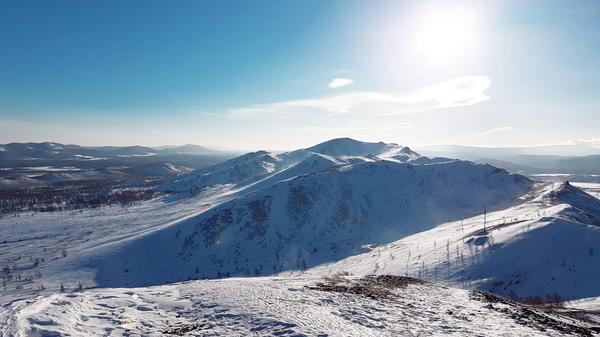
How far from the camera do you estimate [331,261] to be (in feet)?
351

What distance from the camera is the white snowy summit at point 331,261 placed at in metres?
19.7

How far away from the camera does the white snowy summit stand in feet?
64.5

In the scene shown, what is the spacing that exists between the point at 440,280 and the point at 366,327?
58139mm

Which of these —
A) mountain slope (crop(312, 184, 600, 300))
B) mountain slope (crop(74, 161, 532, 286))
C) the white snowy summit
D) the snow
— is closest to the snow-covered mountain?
mountain slope (crop(74, 161, 532, 286))

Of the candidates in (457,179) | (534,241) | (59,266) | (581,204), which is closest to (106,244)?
(59,266)

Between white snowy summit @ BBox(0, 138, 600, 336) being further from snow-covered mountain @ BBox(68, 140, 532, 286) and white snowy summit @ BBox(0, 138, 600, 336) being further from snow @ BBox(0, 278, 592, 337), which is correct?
snow-covered mountain @ BBox(68, 140, 532, 286)

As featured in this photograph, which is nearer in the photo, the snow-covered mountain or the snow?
the snow

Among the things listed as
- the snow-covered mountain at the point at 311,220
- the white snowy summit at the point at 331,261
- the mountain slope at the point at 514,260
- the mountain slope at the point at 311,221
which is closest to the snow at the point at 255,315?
the white snowy summit at the point at 331,261

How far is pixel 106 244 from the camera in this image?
121 meters

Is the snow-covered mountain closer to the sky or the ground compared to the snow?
closer to the ground

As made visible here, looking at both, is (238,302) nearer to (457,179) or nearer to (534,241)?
(534,241)

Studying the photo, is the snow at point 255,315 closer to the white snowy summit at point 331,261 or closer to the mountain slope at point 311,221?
the white snowy summit at point 331,261

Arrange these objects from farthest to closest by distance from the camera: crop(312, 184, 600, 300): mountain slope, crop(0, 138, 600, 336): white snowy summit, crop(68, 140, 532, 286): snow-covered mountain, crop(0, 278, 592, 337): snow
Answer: crop(68, 140, 532, 286): snow-covered mountain, crop(312, 184, 600, 300): mountain slope, crop(0, 138, 600, 336): white snowy summit, crop(0, 278, 592, 337): snow

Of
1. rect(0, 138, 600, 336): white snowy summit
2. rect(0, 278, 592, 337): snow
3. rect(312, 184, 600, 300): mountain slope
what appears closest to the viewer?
rect(0, 278, 592, 337): snow
